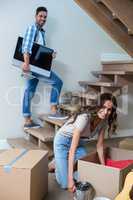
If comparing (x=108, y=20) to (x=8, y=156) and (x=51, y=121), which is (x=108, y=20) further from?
(x=8, y=156)

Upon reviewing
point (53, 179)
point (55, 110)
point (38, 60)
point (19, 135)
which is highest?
point (38, 60)

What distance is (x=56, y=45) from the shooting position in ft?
14.1

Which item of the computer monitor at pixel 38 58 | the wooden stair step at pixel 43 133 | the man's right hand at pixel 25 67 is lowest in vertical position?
the wooden stair step at pixel 43 133

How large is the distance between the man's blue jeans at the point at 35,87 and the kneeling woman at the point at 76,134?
4.02 ft

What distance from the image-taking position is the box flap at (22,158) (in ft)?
7.79

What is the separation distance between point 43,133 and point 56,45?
1282mm

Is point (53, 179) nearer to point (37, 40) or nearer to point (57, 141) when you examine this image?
point (57, 141)

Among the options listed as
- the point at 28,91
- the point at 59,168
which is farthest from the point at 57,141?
the point at 28,91

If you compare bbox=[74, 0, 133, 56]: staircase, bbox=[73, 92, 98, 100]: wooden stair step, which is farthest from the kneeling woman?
bbox=[74, 0, 133, 56]: staircase

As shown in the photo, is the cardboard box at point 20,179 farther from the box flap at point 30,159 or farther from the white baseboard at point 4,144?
the white baseboard at point 4,144

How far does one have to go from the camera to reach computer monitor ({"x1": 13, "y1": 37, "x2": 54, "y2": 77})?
3.81 m

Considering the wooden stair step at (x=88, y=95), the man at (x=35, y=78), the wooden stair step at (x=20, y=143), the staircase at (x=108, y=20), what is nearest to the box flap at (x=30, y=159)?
the wooden stair step at (x=20, y=143)

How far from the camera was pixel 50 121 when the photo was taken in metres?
3.82

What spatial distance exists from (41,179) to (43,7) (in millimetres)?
2233
